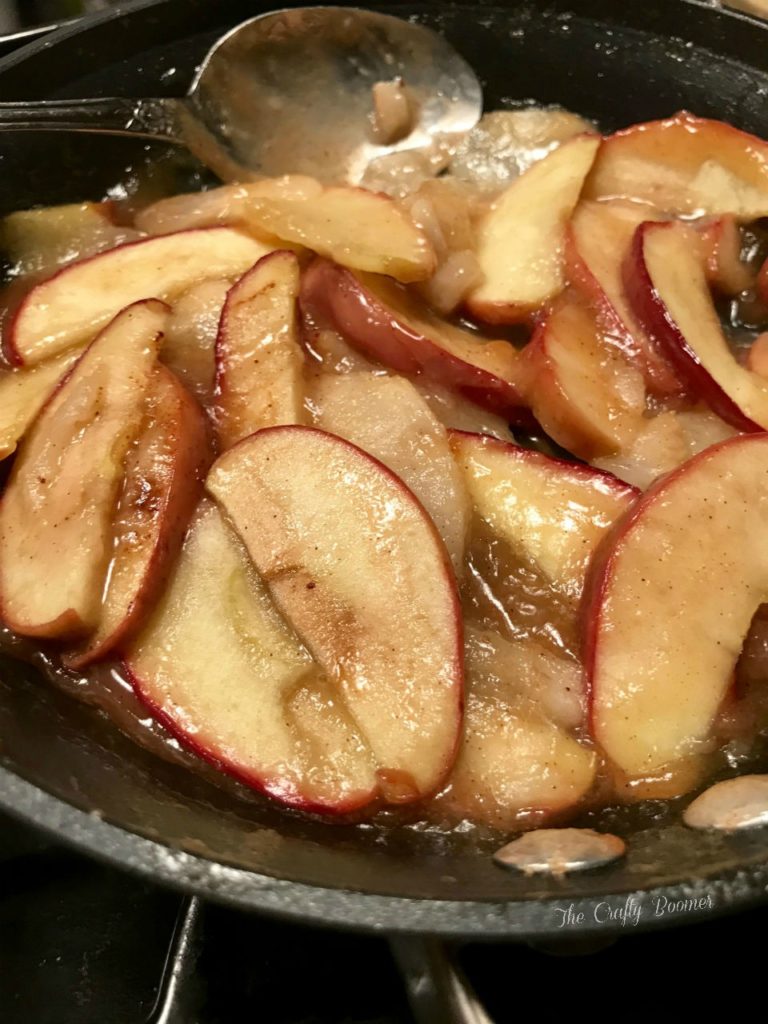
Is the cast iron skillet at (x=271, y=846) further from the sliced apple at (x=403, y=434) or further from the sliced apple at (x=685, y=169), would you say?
the sliced apple at (x=685, y=169)

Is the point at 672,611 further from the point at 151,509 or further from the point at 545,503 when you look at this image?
the point at 151,509

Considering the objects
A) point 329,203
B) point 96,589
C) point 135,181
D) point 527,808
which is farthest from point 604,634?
point 135,181

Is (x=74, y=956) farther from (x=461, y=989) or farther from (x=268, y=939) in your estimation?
(x=461, y=989)

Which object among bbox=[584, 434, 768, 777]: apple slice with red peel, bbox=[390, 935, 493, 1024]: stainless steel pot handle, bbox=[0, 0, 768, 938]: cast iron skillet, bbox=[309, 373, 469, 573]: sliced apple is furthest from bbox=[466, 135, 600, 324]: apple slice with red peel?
bbox=[390, 935, 493, 1024]: stainless steel pot handle

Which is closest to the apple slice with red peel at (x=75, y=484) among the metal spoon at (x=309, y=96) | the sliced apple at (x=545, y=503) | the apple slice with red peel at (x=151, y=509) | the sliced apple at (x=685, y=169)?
the apple slice with red peel at (x=151, y=509)

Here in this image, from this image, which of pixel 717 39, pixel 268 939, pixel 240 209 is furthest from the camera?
pixel 717 39

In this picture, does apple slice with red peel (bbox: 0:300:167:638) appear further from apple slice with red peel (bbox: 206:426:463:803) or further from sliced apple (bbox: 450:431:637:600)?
sliced apple (bbox: 450:431:637:600)

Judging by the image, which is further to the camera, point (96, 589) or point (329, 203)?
point (329, 203)
